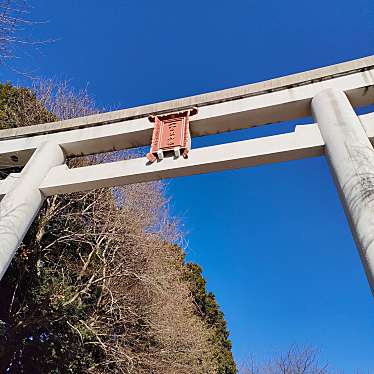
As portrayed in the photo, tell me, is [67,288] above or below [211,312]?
below

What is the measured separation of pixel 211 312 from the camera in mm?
13117

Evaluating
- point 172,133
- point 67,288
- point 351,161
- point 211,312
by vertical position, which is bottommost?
point 351,161

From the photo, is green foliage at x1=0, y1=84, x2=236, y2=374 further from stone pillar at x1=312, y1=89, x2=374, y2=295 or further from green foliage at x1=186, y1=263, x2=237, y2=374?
stone pillar at x1=312, y1=89, x2=374, y2=295

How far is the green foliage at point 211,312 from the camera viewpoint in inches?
481

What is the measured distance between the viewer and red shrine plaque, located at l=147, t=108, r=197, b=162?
3.89 metres

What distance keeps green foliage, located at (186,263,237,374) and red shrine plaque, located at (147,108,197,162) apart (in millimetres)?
9252

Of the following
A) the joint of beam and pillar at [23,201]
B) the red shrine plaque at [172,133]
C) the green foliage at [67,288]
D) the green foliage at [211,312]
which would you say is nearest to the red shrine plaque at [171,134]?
the red shrine plaque at [172,133]

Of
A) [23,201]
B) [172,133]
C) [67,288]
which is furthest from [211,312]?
[23,201]

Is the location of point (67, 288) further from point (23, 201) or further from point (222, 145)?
point (222, 145)

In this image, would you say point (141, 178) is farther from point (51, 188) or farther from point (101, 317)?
point (101, 317)

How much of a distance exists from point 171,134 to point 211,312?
34.8 ft

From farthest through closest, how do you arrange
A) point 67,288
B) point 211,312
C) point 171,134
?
point 211,312, point 67,288, point 171,134

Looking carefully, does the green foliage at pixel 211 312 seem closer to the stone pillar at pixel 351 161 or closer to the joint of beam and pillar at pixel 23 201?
the joint of beam and pillar at pixel 23 201

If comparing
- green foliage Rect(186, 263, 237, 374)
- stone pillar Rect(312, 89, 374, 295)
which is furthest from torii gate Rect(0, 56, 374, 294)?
green foliage Rect(186, 263, 237, 374)
